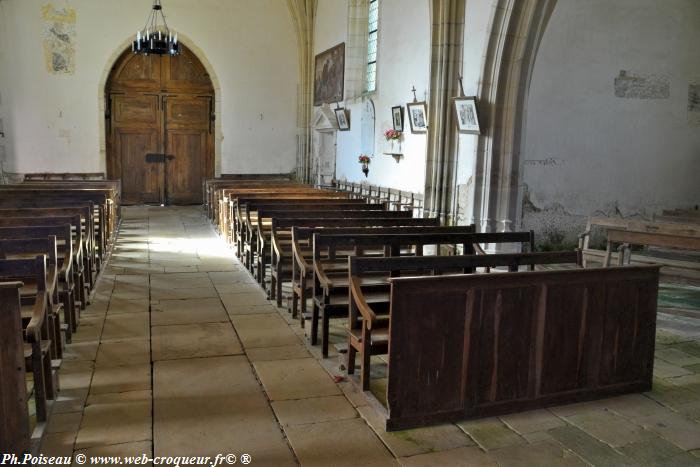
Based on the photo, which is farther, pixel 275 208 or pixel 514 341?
pixel 275 208

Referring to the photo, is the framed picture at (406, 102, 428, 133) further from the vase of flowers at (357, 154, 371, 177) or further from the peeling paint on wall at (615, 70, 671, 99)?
the peeling paint on wall at (615, 70, 671, 99)

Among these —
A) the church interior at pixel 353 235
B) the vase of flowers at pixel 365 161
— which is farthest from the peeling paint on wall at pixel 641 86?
the vase of flowers at pixel 365 161

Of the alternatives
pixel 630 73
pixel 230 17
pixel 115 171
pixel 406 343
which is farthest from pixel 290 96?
pixel 406 343

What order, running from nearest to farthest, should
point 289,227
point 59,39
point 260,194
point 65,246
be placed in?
point 65,246, point 289,227, point 260,194, point 59,39

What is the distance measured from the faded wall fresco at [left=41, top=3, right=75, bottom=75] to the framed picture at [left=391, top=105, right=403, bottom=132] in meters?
9.17

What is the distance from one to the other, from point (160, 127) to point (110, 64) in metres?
2.09

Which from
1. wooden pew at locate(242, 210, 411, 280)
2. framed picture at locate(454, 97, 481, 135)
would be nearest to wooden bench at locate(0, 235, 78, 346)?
wooden pew at locate(242, 210, 411, 280)

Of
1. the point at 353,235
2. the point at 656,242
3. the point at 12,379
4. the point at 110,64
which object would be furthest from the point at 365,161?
the point at 12,379

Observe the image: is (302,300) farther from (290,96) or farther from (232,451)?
(290,96)

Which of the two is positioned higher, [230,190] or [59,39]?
[59,39]

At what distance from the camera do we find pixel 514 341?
3773 millimetres

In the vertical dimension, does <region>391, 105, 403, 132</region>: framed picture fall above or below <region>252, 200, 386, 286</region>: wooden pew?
above

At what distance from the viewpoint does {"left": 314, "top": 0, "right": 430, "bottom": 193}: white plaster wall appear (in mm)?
11211

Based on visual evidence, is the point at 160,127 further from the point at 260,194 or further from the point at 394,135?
the point at 260,194
